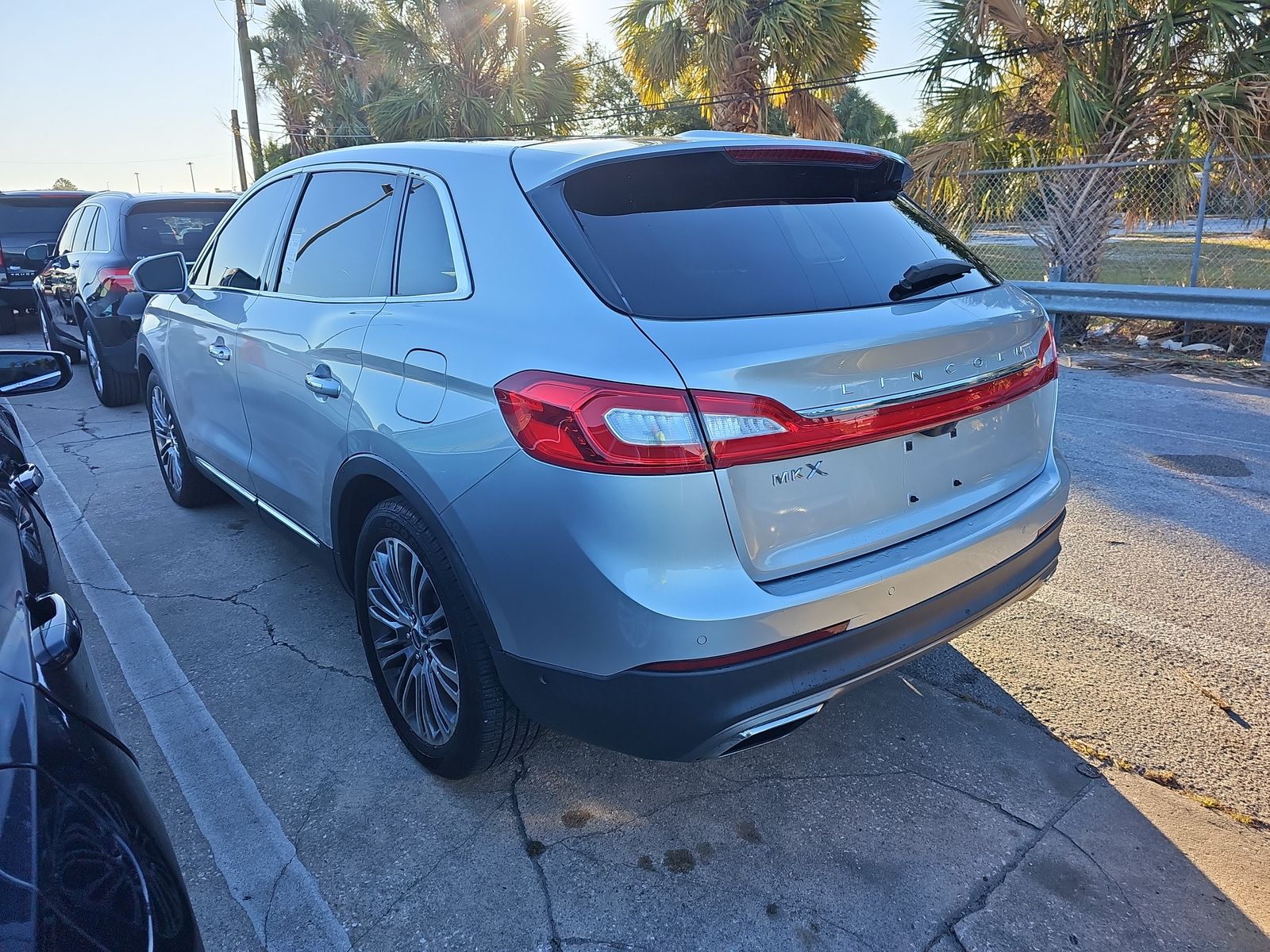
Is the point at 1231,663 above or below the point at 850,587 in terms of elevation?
below

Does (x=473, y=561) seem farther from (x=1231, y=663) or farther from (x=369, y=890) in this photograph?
(x=1231, y=663)

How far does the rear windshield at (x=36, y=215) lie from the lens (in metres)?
12.2

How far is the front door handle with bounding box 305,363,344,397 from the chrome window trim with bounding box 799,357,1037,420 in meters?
1.49

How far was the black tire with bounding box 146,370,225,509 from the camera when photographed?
464 centimetres

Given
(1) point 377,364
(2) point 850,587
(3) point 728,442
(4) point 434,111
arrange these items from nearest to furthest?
(3) point 728,442
(2) point 850,587
(1) point 377,364
(4) point 434,111

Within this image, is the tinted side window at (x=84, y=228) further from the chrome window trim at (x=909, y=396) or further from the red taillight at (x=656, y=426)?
the chrome window trim at (x=909, y=396)

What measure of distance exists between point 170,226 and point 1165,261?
1225cm

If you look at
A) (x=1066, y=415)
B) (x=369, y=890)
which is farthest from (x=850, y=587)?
(x=1066, y=415)

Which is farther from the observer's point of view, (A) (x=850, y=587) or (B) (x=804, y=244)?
(B) (x=804, y=244)

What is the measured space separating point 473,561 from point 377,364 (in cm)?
73

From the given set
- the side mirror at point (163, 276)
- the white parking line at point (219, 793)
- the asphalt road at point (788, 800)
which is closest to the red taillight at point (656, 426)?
the asphalt road at point (788, 800)

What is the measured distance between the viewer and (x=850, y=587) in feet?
6.41

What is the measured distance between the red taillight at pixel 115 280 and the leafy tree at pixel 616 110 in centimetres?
403

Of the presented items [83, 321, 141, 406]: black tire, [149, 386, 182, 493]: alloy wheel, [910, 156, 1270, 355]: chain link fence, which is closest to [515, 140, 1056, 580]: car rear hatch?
[149, 386, 182, 493]: alloy wheel
